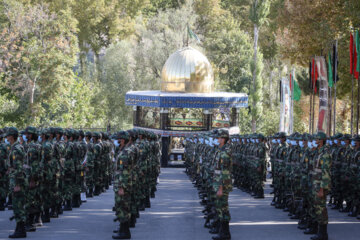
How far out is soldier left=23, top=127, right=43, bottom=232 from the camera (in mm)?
14227

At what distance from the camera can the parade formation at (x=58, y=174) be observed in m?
13.7

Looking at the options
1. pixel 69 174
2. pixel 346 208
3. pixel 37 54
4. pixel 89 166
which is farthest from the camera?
pixel 37 54

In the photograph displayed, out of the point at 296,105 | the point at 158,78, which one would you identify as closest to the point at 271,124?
the point at 296,105

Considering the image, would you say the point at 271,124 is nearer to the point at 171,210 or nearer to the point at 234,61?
the point at 234,61

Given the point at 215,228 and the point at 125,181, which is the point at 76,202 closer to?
the point at 215,228

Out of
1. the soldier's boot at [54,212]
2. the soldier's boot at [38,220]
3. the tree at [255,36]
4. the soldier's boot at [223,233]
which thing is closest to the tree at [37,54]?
the tree at [255,36]

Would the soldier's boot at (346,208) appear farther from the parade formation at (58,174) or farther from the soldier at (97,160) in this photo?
the soldier at (97,160)

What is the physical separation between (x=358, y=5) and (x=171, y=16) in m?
42.9

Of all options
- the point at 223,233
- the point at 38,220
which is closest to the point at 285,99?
the point at 38,220

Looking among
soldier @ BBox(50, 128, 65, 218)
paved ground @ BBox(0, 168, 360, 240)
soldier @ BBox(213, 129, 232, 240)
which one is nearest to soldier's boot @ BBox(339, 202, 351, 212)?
paved ground @ BBox(0, 168, 360, 240)

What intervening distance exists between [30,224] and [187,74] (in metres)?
33.0

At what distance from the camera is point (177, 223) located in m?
16.2

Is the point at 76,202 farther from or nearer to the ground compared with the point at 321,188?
nearer to the ground

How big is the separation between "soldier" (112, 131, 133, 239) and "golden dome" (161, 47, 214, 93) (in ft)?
108
